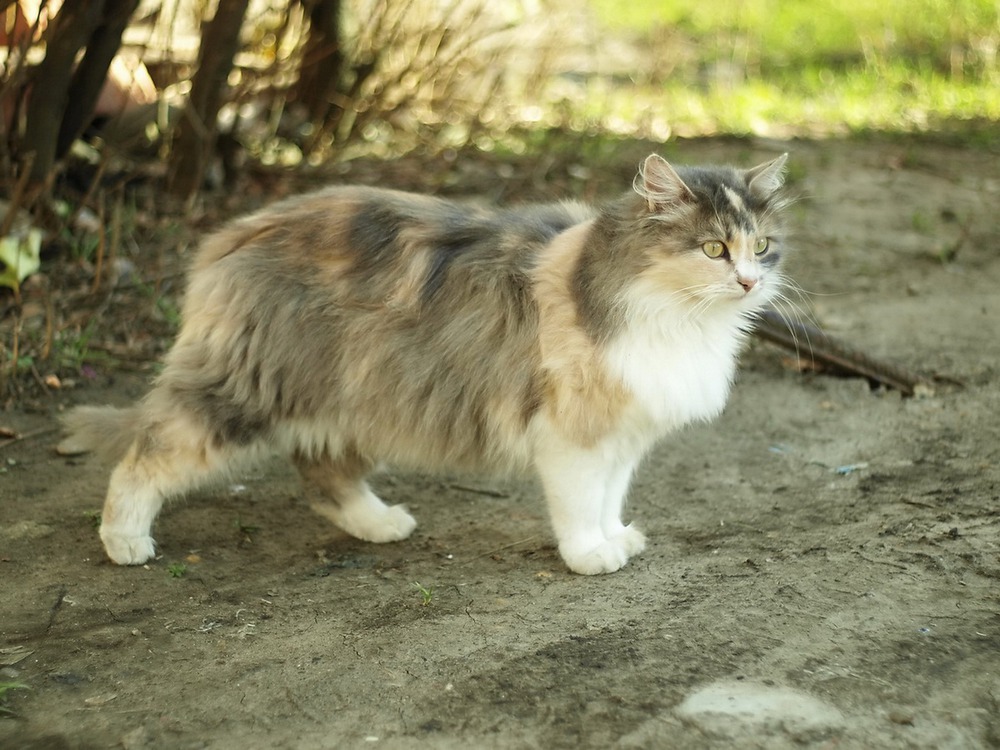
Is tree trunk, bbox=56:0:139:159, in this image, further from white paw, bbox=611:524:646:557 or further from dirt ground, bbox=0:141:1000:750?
white paw, bbox=611:524:646:557

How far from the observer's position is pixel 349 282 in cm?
379

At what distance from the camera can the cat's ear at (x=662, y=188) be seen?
3.43 meters

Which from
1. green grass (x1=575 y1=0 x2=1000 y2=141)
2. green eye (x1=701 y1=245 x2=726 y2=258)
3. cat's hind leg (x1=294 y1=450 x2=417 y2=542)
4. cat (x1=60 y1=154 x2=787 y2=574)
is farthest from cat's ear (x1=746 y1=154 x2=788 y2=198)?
green grass (x1=575 y1=0 x2=1000 y2=141)

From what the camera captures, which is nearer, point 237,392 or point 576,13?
point 237,392

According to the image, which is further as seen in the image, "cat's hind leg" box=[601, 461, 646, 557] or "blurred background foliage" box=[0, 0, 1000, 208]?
"blurred background foliage" box=[0, 0, 1000, 208]

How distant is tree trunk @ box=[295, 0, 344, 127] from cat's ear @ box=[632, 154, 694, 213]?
4.06 m

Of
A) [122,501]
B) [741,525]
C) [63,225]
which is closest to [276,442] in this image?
[122,501]

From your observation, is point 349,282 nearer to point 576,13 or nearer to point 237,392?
point 237,392

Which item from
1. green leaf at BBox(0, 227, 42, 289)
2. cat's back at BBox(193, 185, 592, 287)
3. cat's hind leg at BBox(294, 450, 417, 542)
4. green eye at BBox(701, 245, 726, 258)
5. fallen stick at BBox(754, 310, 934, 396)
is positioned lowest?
cat's hind leg at BBox(294, 450, 417, 542)

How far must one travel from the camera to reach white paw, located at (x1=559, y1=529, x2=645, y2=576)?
374 centimetres

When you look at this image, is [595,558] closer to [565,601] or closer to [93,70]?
[565,601]

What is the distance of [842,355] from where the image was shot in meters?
5.10

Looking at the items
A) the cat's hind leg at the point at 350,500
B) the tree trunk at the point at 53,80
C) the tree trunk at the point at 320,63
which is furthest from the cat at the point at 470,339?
the tree trunk at the point at 320,63

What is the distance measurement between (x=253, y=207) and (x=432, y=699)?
4.31 meters
